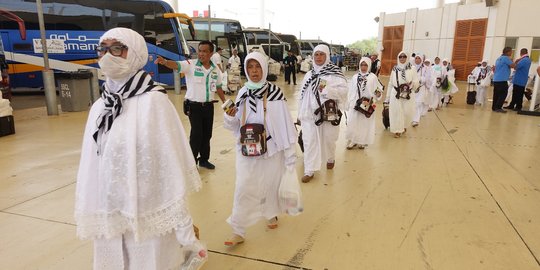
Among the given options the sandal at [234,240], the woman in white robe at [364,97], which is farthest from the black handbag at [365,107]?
the sandal at [234,240]

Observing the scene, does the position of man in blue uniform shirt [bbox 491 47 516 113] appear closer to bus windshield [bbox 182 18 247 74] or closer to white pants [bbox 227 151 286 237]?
white pants [bbox 227 151 286 237]

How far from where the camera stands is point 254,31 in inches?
823

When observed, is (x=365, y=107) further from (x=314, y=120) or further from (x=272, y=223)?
(x=272, y=223)

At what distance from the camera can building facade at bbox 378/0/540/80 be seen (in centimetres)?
1794

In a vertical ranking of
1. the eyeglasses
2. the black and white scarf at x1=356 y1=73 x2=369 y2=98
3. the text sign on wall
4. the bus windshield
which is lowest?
the black and white scarf at x1=356 y1=73 x2=369 y2=98

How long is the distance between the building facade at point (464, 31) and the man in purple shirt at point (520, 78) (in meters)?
8.38

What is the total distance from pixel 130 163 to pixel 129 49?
1.85ft

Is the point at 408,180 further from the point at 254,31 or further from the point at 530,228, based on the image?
the point at 254,31

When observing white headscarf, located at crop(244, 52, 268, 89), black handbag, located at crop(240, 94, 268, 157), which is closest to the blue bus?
white headscarf, located at crop(244, 52, 268, 89)

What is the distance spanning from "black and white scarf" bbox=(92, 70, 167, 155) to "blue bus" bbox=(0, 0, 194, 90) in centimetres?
1073

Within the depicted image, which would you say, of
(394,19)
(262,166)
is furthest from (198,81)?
(394,19)

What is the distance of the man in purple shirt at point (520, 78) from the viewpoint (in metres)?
9.92

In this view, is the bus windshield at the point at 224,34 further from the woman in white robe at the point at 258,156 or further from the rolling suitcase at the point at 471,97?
the woman in white robe at the point at 258,156

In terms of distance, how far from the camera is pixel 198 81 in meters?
4.49
